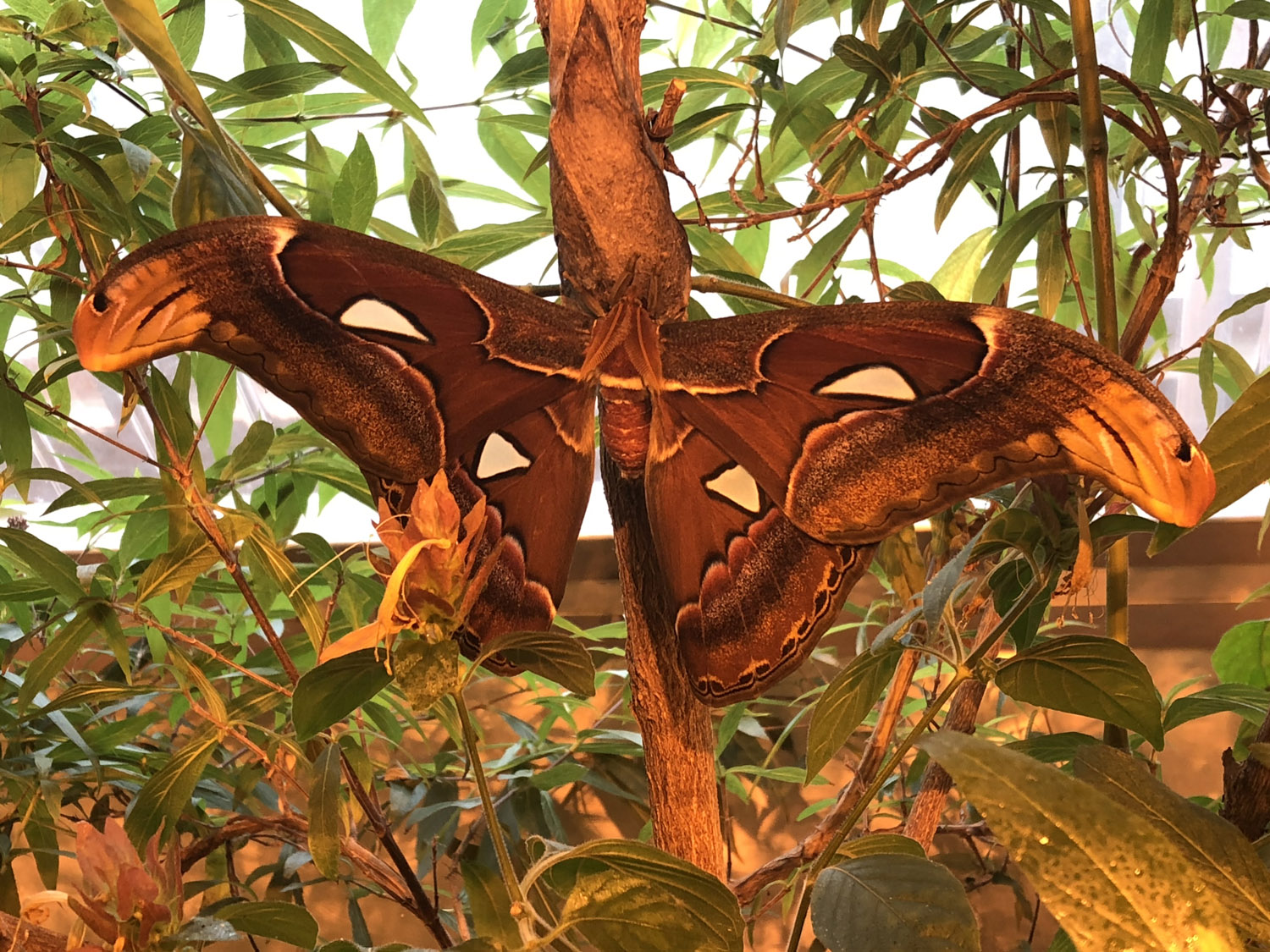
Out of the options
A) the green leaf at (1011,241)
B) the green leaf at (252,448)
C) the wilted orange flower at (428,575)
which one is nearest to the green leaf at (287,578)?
the green leaf at (252,448)

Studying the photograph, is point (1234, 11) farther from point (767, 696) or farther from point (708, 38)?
point (767, 696)

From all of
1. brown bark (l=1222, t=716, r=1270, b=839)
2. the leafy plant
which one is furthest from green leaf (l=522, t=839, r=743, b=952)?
brown bark (l=1222, t=716, r=1270, b=839)

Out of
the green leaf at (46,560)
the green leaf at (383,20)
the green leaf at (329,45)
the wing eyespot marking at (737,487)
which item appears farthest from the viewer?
the green leaf at (383,20)

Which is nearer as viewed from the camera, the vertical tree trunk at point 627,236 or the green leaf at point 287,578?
the vertical tree trunk at point 627,236

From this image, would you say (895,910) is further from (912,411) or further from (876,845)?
(912,411)

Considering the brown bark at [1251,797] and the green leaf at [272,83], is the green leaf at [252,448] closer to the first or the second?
the green leaf at [272,83]

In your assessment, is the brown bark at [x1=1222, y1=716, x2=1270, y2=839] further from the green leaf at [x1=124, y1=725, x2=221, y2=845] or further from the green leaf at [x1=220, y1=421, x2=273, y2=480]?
the green leaf at [x1=220, y1=421, x2=273, y2=480]
